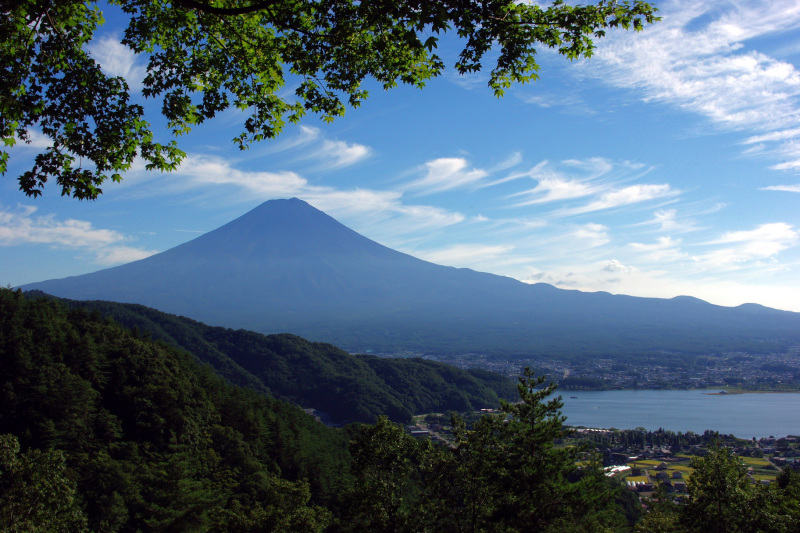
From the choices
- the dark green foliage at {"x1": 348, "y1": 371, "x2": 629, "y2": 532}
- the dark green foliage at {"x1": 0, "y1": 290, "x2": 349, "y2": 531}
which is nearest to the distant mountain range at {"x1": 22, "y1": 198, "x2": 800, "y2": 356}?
the dark green foliage at {"x1": 0, "y1": 290, "x2": 349, "y2": 531}

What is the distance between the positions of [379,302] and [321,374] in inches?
4164

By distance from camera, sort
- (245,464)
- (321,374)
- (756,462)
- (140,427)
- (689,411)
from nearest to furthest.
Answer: (140,427)
(245,464)
(756,462)
(689,411)
(321,374)

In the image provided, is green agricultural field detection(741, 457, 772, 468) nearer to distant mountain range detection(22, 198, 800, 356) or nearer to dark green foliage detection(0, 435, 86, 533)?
dark green foliage detection(0, 435, 86, 533)

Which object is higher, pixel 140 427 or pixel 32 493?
pixel 32 493

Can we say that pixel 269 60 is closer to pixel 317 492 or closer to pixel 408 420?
pixel 317 492

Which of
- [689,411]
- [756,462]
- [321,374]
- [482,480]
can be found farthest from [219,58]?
[689,411]

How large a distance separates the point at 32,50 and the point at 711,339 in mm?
133348

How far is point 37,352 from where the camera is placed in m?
20.7

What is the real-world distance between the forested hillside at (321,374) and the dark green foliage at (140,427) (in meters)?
20.3

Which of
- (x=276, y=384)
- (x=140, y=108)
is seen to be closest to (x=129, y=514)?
(x=140, y=108)

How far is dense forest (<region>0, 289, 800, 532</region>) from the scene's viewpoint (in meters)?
6.16

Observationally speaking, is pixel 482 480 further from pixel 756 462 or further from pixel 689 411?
pixel 689 411

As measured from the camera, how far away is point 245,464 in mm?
20672

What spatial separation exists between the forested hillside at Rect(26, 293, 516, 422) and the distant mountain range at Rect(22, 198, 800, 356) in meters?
39.8
